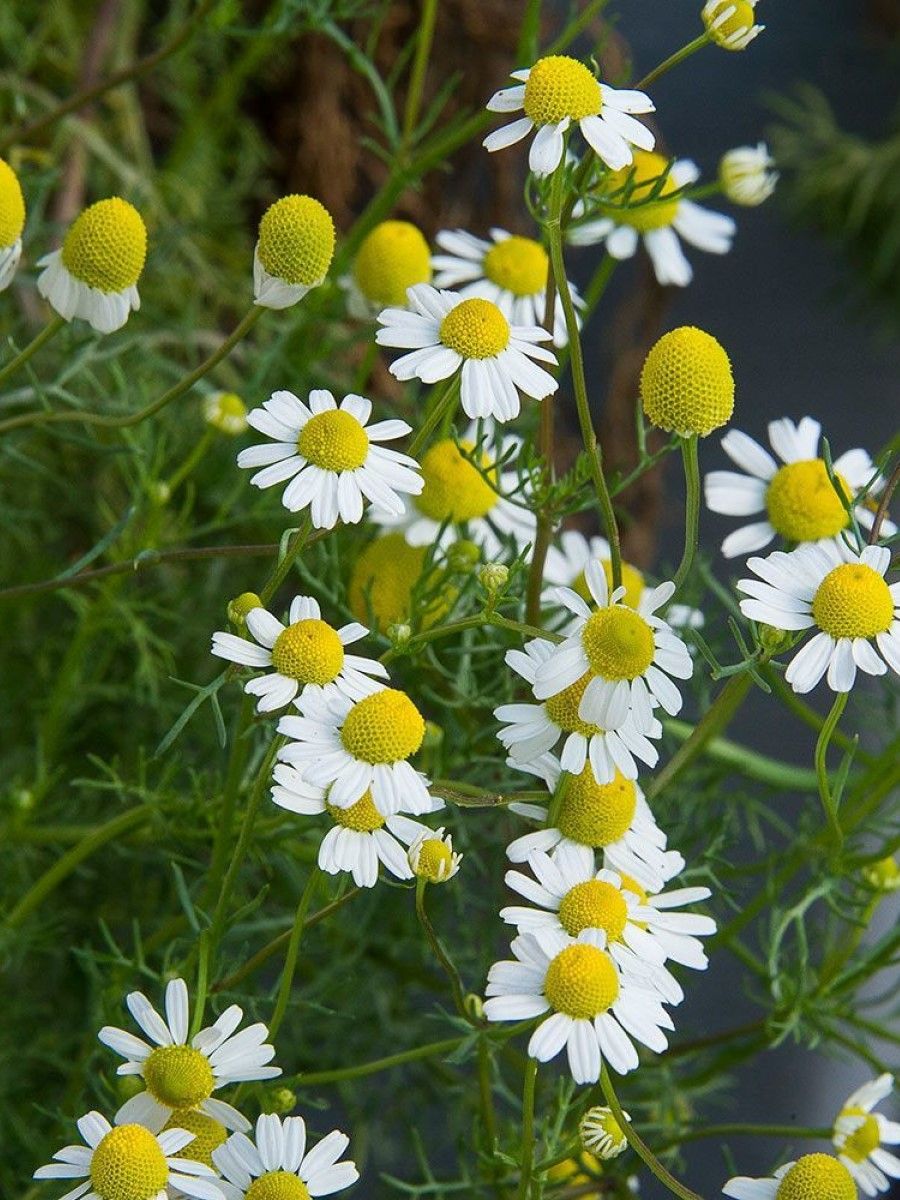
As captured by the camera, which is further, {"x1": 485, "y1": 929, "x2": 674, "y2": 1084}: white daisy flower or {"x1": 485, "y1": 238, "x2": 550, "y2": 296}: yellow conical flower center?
{"x1": 485, "y1": 238, "x2": 550, "y2": 296}: yellow conical flower center

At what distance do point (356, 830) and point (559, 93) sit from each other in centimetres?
21

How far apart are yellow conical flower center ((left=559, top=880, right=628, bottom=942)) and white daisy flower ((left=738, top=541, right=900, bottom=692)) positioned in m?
0.07

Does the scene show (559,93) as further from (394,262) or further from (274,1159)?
(274,1159)

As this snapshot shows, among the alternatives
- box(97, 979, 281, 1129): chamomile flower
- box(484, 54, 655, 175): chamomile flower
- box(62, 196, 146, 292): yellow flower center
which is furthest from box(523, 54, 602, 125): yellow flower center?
box(97, 979, 281, 1129): chamomile flower

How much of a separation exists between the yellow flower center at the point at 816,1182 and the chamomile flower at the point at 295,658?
171 millimetres

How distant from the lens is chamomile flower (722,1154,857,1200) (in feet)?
1.31

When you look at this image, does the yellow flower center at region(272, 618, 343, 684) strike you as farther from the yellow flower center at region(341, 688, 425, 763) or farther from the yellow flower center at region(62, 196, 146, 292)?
the yellow flower center at region(62, 196, 146, 292)

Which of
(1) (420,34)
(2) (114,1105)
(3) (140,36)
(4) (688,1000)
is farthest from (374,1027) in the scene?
(3) (140,36)

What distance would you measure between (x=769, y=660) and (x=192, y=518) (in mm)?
388

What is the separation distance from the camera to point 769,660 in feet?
1.36

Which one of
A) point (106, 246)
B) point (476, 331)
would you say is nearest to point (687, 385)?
point (476, 331)

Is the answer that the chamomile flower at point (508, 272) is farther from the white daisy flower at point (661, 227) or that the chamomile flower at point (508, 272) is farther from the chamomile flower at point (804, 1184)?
the chamomile flower at point (804, 1184)

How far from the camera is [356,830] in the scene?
1.28 feet

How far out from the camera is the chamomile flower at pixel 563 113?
407 millimetres
